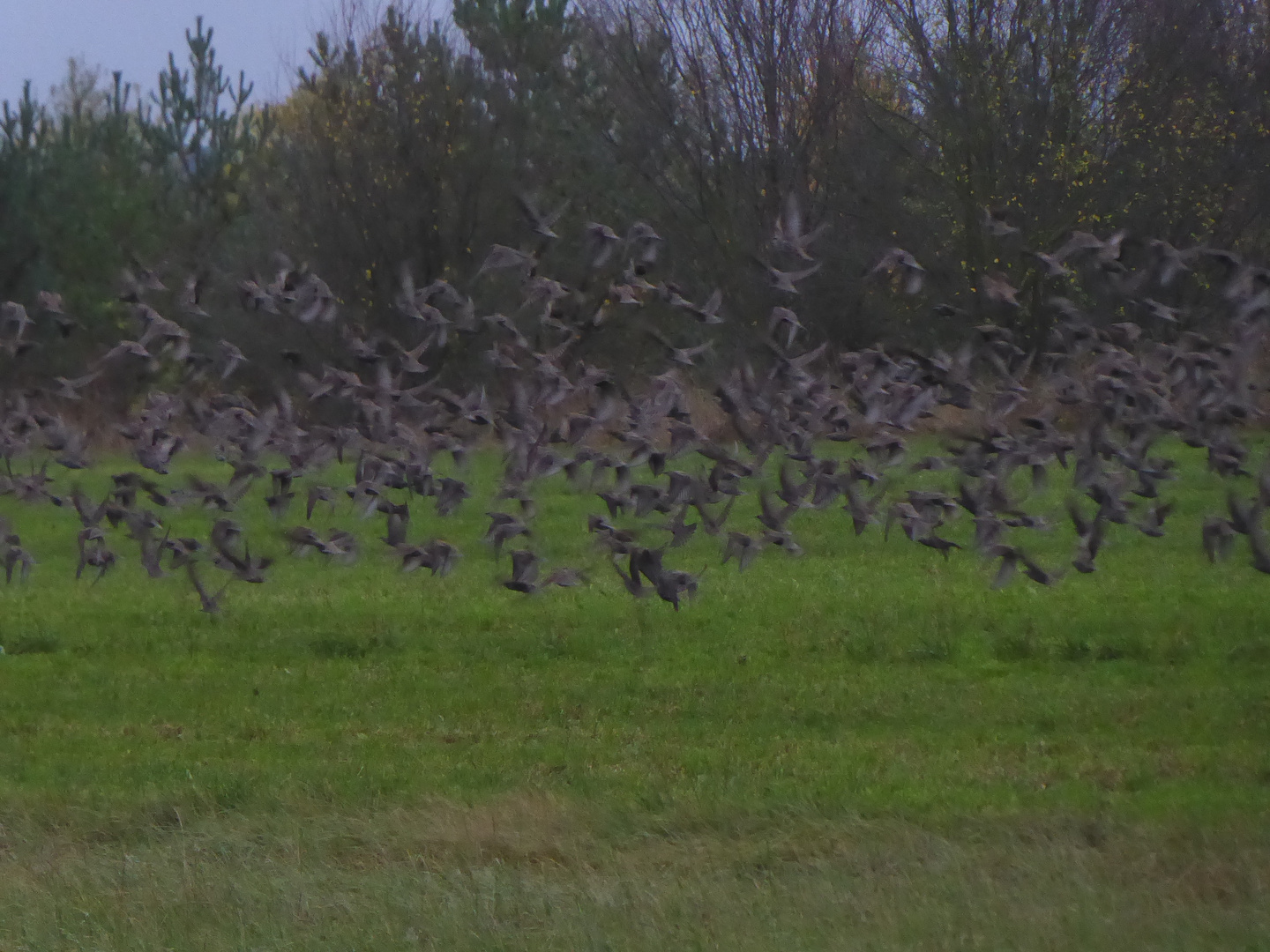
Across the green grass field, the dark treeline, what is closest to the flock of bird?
the green grass field

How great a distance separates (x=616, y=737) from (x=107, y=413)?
17.3 metres

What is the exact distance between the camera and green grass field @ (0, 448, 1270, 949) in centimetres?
550

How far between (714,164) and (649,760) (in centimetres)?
2071

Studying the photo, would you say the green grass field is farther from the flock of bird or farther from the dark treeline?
the dark treeline

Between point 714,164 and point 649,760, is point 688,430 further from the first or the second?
point 714,164

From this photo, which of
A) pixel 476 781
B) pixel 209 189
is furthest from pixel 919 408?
pixel 209 189

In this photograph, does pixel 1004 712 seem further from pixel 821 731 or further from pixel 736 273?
pixel 736 273

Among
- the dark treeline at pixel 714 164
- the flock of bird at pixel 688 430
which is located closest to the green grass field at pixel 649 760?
the flock of bird at pixel 688 430

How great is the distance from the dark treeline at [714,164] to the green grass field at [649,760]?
10.3 m

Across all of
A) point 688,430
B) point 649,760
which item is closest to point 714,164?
point 688,430

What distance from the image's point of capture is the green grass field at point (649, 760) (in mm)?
5500

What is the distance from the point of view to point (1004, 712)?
9078mm

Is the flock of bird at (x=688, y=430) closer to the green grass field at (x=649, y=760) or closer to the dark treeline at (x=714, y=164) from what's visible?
the green grass field at (x=649, y=760)

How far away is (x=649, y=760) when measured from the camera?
27.1 ft
